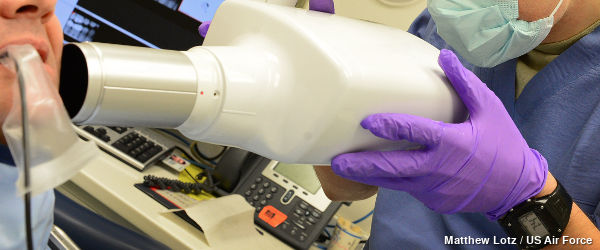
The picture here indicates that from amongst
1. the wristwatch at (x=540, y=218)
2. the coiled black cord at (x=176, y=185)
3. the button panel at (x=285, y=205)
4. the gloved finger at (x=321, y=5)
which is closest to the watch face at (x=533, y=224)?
the wristwatch at (x=540, y=218)

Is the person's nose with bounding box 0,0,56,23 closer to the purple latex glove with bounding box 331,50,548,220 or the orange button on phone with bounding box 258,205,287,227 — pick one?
the purple latex glove with bounding box 331,50,548,220

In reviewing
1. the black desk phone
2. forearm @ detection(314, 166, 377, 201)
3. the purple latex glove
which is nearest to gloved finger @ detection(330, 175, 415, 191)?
the purple latex glove

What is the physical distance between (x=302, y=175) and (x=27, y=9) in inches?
36.4

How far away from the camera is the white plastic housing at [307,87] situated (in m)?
0.57

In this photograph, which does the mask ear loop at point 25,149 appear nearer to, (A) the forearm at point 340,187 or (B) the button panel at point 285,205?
(A) the forearm at point 340,187

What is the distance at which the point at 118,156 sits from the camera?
1.39 m

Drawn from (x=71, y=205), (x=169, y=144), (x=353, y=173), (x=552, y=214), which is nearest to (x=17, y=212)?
(x=353, y=173)

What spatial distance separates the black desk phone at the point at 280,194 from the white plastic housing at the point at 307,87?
2.16 ft

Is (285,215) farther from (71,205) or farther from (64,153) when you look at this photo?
(64,153)

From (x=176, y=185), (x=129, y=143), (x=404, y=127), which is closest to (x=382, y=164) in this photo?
(x=404, y=127)

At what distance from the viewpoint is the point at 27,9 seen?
60 centimetres

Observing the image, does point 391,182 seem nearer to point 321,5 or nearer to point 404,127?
point 404,127

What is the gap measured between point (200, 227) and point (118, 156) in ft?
1.24

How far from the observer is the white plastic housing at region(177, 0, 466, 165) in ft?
1.89
